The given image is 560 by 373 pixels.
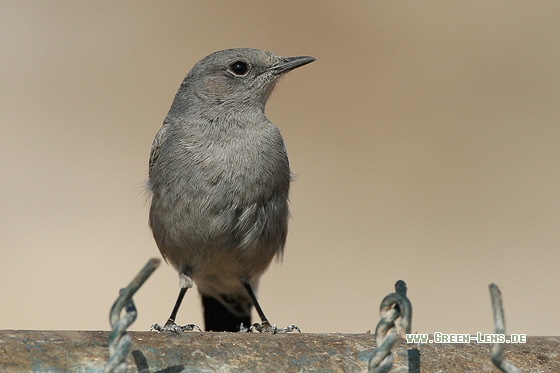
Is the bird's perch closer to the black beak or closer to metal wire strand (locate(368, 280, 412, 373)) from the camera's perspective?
metal wire strand (locate(368, 280, 412, 373))

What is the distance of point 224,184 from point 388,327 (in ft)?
10.2

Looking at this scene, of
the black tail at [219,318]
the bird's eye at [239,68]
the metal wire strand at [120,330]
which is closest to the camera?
the metal wire strand at [120,330]

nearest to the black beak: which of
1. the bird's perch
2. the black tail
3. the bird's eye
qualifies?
the bird's eye

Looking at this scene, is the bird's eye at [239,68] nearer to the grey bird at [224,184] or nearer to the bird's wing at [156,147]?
the grey bird at [224,184]

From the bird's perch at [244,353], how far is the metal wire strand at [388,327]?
1.67 ft

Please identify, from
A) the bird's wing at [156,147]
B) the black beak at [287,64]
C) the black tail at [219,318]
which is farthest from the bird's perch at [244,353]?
the black beak at [287,64]

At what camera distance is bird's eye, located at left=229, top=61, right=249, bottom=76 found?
6562 mm

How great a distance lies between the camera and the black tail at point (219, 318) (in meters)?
6.69

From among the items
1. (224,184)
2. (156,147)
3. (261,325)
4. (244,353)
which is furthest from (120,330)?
(156,147)

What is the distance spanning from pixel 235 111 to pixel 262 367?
349 centimetres

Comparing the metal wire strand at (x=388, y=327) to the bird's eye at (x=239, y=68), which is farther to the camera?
the bird's eye at (x=239, y=68)

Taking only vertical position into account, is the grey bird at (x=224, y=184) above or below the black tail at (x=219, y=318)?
above

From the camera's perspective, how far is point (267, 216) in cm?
584

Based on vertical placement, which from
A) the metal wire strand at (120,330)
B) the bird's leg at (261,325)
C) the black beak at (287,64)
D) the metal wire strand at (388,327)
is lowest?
the metal wire strand at (120,330)
